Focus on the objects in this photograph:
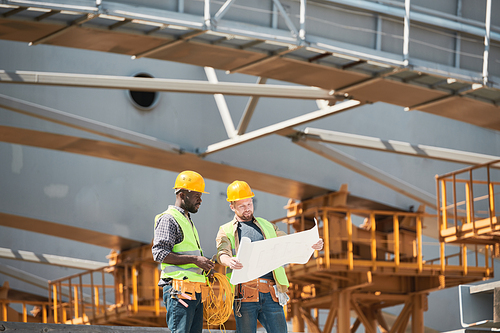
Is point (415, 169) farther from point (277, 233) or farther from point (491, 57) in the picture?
point (277, 233)

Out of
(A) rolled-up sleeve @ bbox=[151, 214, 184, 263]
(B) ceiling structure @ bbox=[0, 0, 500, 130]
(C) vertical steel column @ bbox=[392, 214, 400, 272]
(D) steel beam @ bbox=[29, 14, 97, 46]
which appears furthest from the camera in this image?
(C) vertical steel column @ bbox=[392, 214, 400, 272]

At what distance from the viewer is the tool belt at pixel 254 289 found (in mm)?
8180

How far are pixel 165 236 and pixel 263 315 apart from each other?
4.82 ft

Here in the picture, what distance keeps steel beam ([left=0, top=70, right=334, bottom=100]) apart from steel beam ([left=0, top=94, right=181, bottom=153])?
2.09m

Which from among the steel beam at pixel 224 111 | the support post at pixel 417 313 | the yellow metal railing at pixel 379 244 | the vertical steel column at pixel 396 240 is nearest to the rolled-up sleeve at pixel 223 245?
the steel beam at pixel 224 111

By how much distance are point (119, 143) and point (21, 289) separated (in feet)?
47.8

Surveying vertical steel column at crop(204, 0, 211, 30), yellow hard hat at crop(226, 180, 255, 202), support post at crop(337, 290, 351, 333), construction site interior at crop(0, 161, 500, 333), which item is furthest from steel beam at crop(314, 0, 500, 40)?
support post at crop(337, 290, 351, 333)

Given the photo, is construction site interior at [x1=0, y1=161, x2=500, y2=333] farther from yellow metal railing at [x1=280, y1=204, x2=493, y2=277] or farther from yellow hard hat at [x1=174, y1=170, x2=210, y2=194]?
yellow hard hat at [x1=174, y1=170, x2=210, y2=194]

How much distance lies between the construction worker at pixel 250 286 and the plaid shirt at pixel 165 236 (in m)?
0.60

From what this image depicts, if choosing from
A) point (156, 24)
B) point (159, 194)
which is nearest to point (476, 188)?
point (159, 194)

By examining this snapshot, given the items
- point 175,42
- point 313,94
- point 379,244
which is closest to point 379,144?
point 313,94

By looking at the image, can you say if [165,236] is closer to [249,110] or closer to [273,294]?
[273,294]

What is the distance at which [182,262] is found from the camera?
25.2 ft

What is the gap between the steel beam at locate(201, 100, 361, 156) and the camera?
746 inches
